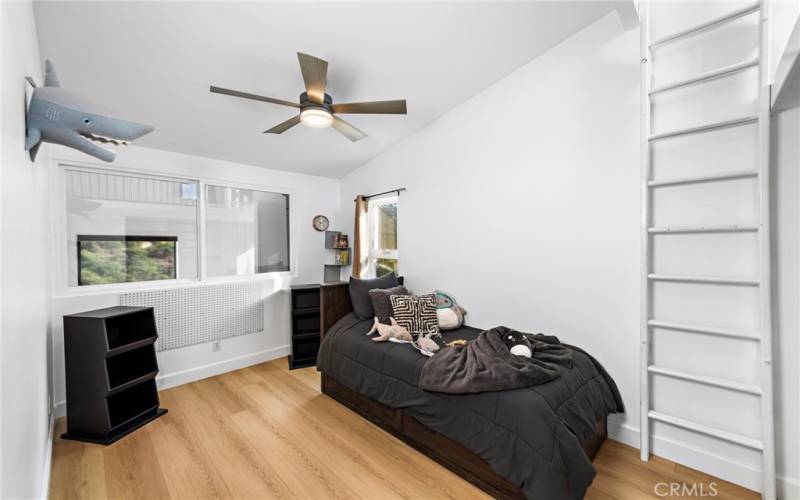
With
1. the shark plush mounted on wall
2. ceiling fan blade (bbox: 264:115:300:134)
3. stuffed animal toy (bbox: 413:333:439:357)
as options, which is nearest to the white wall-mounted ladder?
stuffed animal toy (bbox: 413:333:439:357)

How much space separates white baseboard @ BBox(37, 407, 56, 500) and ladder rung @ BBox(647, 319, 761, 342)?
338 centimetres

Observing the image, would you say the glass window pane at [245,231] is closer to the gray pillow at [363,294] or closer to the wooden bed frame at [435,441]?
the gray pillow at [363,294]

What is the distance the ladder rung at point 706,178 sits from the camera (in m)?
1.66

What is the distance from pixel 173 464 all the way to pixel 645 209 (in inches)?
129

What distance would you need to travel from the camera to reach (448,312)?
111 inches

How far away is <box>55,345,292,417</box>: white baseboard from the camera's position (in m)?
3.01

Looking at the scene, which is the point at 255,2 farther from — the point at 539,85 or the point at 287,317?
the point at 287,317

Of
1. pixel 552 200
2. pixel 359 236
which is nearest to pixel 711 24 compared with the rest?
pixel 552 200

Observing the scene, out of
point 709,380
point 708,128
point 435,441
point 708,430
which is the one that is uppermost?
point 708,128

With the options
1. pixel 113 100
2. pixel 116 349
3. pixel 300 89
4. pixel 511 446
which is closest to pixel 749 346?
pixel 511 446

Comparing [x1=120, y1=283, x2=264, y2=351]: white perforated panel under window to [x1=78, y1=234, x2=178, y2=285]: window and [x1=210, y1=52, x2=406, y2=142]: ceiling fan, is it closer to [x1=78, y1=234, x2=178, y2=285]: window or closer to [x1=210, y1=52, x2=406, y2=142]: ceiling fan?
[x1=78, y1=234, x2=178, y2=285]: window

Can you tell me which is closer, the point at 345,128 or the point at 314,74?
the point at 314,74

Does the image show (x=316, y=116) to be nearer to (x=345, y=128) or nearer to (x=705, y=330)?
(x=345, y=128)

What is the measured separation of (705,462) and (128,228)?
457cm
